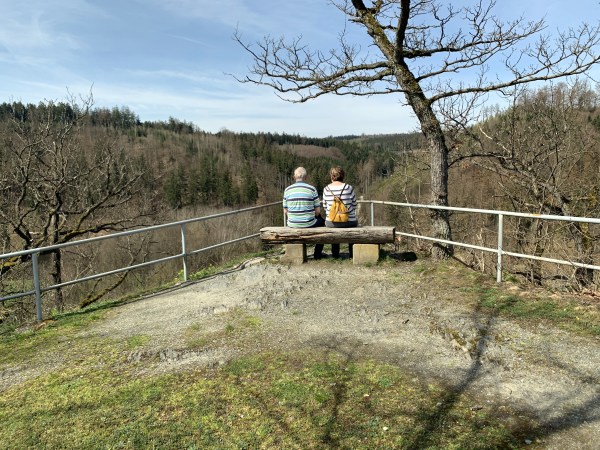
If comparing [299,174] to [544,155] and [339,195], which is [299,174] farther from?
[544,155]

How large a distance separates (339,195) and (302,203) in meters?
0.69

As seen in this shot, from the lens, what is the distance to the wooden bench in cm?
754

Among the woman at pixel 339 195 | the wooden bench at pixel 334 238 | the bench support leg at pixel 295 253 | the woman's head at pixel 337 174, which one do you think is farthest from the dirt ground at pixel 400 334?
the woman's head at pixel 337 174

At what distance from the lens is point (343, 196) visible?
756 cm

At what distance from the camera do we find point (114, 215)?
1912 centimetres

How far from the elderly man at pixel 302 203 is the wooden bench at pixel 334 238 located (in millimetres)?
173

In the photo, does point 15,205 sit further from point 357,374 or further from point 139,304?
point 357,374

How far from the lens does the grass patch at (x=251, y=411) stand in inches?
120

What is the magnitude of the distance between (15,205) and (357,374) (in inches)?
503

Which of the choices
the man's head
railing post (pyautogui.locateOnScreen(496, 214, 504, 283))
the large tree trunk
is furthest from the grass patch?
the large tree trunk

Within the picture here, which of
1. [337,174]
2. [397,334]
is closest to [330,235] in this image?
[337,174]

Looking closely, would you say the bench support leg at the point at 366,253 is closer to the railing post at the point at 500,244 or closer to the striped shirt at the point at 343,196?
the striped shirt at the point at 343,196

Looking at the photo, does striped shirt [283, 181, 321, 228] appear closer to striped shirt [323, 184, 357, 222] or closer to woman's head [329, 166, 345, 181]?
striped shirt [323, 184, 357, 222]

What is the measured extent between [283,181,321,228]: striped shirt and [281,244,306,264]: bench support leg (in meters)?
0.39
